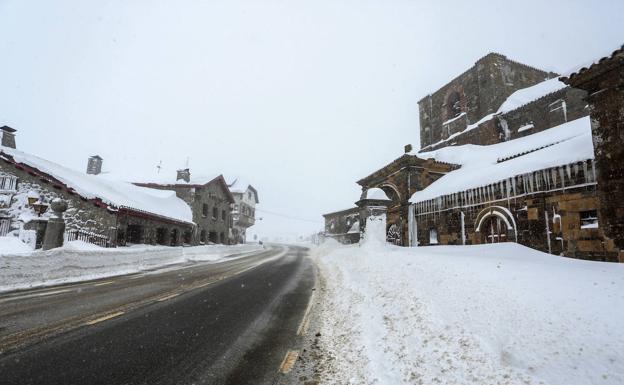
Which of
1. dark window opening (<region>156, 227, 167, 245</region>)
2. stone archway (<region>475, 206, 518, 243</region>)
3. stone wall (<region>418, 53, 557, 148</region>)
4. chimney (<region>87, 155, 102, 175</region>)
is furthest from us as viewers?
chimney (<region>87, 155, 102, 175</region>)

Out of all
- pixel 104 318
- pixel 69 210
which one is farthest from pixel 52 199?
pixel 104 318

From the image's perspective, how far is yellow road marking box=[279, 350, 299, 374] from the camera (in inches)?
132

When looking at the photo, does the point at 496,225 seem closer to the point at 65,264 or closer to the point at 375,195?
the point at 375,195

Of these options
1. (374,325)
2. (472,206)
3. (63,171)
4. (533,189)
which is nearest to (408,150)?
(472,206)

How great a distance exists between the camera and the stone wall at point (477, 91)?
2242 cm

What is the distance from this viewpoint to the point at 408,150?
19.5 m

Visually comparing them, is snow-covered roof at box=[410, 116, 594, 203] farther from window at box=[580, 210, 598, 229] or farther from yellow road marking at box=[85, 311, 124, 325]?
yellow road marking at box=[85, 311, 124, 325]

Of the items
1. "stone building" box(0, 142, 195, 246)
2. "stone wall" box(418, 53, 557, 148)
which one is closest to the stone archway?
"stone wall" box(418, 53, 557, 148)

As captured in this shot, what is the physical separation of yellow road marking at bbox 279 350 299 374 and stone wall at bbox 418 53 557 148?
2390 cm

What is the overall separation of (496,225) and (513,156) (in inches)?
167

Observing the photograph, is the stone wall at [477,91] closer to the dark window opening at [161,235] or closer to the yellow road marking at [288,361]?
the yellow road marking at [288,361]

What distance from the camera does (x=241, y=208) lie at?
4762cm

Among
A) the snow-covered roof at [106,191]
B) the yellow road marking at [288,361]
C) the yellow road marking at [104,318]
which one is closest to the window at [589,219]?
A: the yellow road marking at [288,361]

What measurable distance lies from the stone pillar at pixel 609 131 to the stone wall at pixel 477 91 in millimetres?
16997
